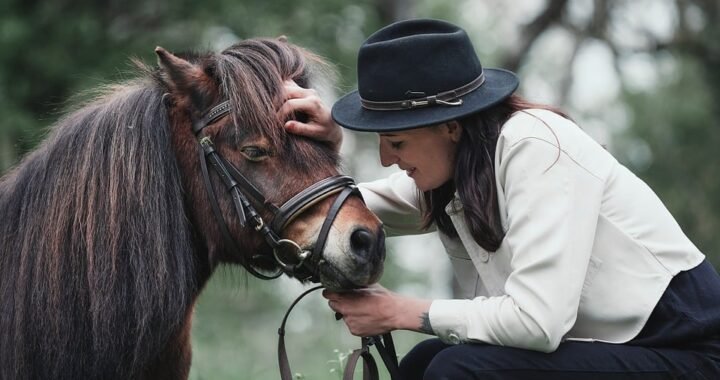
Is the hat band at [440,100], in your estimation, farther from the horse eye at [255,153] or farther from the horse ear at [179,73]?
the horse ear at [179,73]

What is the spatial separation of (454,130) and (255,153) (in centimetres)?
74

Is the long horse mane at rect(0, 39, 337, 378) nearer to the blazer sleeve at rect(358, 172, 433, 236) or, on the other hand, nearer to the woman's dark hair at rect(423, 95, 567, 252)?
the woman's dark hair at rect(423, 95, 567, 252)

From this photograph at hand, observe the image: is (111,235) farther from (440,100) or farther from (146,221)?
(440,100)

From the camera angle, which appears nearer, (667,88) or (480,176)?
(480,176)

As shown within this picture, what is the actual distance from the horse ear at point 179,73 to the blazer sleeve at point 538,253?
3.93 ft

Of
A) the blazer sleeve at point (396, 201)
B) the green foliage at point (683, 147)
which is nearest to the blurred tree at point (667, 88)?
the green foliage at point (683, 147)

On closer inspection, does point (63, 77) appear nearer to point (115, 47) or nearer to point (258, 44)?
point (115, 47)

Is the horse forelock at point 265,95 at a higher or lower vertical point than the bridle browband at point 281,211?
higher

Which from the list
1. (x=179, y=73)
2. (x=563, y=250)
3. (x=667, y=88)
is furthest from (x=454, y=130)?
(x=667, y=88)

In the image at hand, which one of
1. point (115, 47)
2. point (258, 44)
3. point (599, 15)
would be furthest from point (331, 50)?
point (258, 44)

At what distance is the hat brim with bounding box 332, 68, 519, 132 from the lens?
3.35 metres

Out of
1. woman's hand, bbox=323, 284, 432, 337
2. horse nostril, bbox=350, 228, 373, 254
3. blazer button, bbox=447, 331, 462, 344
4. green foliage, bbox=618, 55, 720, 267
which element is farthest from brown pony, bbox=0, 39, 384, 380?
green foliage, bbox=618, 55, 720, 267

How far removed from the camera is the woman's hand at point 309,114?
3.54m

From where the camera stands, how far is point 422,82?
11.2 feet
